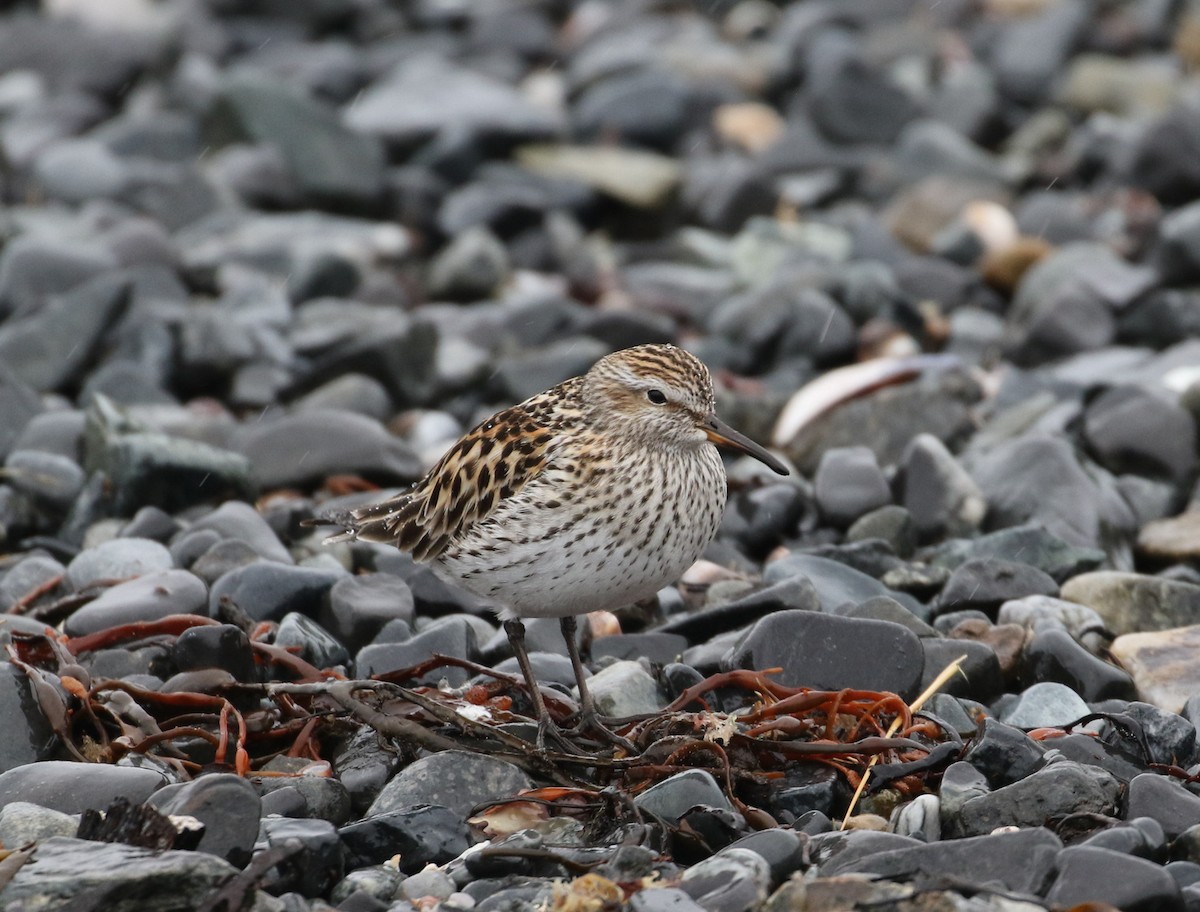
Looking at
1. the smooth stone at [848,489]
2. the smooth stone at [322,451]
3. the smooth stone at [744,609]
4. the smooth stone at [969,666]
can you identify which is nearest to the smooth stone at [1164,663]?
the smooth stone at [969,666]

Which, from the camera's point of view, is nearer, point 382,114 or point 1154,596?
point 1154,596

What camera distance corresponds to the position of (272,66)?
68.2ft

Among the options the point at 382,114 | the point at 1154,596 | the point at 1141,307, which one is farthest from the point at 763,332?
the point at 382,114

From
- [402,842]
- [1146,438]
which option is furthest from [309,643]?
[1146,438]

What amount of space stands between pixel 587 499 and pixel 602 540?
0.60ft

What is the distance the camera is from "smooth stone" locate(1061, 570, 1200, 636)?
7746mm

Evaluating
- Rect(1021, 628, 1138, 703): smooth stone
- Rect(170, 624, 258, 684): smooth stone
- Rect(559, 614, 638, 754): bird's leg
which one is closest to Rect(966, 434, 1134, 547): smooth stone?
Rect(1021, 628, 1138, 703): smooth stone

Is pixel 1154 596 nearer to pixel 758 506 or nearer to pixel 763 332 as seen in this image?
pixel 758 506

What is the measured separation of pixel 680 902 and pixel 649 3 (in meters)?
19.1

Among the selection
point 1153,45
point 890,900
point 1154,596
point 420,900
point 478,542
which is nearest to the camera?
point 890,900

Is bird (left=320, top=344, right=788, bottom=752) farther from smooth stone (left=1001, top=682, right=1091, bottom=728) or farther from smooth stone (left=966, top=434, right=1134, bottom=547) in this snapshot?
smooth stone (left=966, top=434, right=1134, bottom=547)

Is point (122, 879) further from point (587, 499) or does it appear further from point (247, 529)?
point (247, 529)

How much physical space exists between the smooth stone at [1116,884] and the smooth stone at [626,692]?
227 cm

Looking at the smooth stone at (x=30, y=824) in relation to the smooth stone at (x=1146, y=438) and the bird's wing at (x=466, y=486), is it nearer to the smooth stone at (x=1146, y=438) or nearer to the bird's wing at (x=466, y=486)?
the bird's wing at (x=466, y=486)
